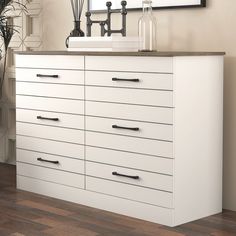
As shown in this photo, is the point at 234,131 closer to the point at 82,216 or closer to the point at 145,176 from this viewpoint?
the point at 145,176

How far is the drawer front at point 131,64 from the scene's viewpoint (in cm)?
311

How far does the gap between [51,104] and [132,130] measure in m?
0.68

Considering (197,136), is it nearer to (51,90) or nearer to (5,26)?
(51,90)

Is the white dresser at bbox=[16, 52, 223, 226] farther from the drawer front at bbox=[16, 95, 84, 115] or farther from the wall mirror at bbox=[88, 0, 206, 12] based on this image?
the wall mirror at bbox=[88, 0, 206, 12]

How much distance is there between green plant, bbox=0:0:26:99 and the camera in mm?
4591

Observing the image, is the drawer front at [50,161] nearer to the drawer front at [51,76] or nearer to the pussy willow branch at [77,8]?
the drawer front at [51,76]

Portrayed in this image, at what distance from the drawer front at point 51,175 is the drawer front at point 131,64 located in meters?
0.67

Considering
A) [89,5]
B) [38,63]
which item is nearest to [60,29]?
[89,5]

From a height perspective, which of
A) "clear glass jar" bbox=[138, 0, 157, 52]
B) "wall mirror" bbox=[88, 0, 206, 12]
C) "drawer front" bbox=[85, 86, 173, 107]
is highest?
"wall mirror" bbox=[88, 0, 206, 12]

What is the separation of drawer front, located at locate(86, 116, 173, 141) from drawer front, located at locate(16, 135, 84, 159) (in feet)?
0.58

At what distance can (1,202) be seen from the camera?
3.70 meters

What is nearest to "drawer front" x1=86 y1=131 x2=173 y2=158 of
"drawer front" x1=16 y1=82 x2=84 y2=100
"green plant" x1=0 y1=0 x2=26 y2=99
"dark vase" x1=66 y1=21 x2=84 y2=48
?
"drawer front" x1=16 y1=82 x2=84 y2=100

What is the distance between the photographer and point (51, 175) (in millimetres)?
3814

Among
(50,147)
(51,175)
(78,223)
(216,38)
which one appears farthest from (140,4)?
(78,223)
